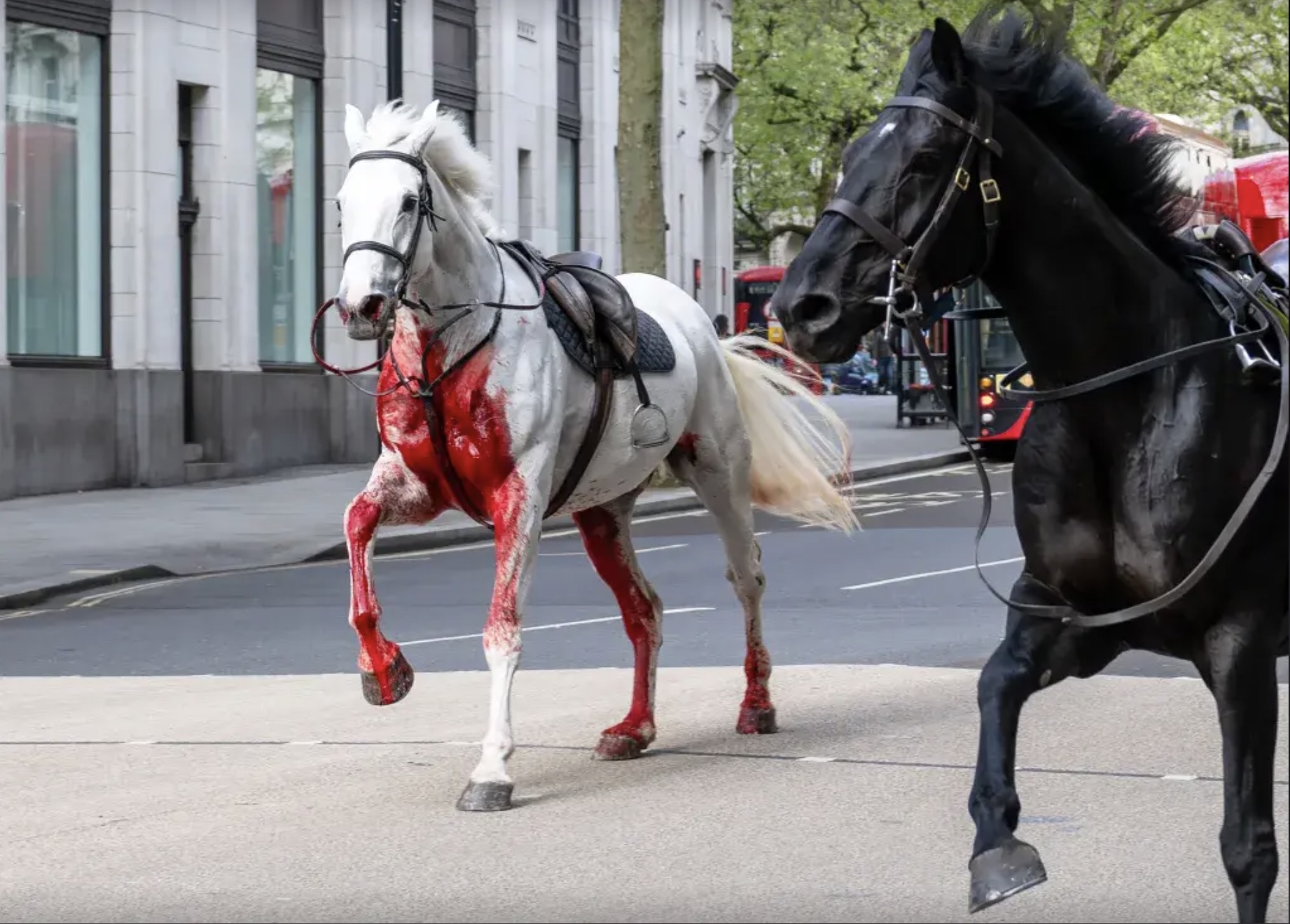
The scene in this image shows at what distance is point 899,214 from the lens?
4.86 m

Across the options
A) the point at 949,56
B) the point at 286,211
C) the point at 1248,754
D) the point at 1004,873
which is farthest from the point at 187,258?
the point at 1248,754


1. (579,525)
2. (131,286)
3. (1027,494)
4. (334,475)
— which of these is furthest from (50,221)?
(1027,494)

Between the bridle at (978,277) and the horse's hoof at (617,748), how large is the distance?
2722mm

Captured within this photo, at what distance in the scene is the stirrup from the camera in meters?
7.85

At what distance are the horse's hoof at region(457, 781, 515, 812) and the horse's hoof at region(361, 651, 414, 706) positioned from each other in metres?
0.51

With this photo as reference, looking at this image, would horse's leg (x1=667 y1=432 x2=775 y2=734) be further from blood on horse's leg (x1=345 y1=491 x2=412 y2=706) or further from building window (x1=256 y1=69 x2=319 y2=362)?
building window (x1=256 y1=69 x2=319 y2=362)

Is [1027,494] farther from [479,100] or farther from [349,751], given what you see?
[479,100]

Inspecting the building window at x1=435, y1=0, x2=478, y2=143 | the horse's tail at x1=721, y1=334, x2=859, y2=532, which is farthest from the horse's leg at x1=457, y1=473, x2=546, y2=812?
the building window at x1=435, y1=0, x2=478, y2=143

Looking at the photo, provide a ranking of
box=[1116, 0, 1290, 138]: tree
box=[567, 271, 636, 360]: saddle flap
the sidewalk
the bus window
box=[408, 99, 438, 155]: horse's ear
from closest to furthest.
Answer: box=[408, 99, 438, 155]: horse's ear < box=[567, 271, 636, 360]: saddle flap < the sidewalk < the bus window < box=[1116, 0, 1290, 138]: tree

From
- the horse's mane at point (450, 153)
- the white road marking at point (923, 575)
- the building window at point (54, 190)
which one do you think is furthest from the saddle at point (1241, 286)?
the building window at point (54, 190)

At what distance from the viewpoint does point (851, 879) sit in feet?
19.2

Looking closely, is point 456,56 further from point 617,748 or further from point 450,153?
point 617,748

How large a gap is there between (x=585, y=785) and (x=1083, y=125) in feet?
9.87

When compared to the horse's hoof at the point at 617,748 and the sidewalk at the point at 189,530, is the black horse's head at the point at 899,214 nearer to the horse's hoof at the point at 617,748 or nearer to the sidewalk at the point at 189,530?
the horse's hoof at the point at 617,748
